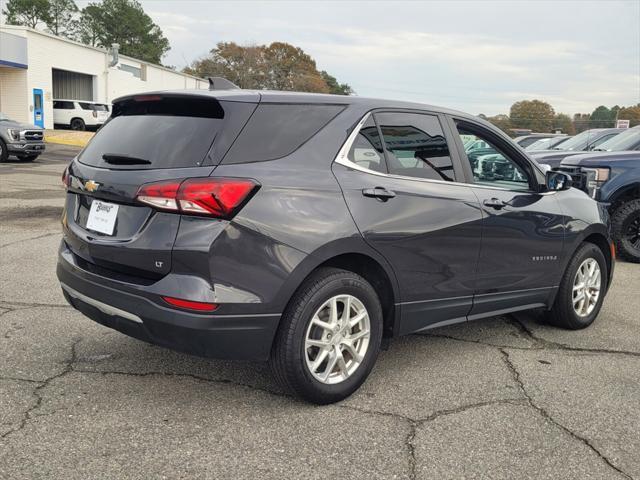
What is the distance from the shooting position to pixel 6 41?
32906 mm

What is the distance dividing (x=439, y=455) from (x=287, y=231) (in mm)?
1310

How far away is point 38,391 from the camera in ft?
11.4

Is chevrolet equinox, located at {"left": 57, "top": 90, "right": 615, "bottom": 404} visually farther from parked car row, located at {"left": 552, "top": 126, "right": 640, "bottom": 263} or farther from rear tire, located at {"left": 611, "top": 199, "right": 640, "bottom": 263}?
rear tire, located at {"left": 611, "top": 199, "right": 640, "bottom": 263}

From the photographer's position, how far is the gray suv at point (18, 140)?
62.1ft

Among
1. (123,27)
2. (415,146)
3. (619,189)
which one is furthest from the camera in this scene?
(123,27)

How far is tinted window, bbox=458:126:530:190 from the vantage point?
426 cm

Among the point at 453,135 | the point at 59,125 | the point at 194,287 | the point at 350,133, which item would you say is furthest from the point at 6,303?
the point at 59,125

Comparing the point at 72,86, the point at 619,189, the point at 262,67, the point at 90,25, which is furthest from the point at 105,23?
the point at 619,189

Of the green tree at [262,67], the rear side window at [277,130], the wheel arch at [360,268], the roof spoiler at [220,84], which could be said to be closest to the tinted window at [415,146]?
the rear side window at [277,130]

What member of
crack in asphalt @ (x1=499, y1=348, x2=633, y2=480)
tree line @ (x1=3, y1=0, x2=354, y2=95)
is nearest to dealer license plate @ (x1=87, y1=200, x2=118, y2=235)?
crack in asphalt @ (x1=499, y1=348, x2=633, y2=480)

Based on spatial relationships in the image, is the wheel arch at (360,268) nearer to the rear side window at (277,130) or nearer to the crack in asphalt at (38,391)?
the rear side window at (277,130)

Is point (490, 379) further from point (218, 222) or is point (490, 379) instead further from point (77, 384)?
point (77, 384)

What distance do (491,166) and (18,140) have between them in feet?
59.3

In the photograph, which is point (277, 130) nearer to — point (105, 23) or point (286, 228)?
point (286, 228)
